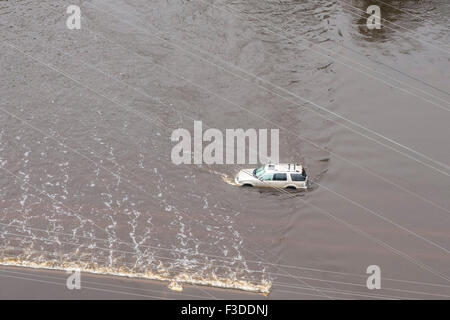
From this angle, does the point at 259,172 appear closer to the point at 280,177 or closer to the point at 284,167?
the point at 280,177

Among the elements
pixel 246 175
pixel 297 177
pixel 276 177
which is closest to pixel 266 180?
pixel 276 177

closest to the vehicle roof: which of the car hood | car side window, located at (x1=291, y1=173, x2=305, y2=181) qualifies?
car side window, located at (x1=291, y1=173, x2=305, y2=181)

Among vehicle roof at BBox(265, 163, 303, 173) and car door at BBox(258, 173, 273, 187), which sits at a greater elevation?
vehicle roof at BBox(265, 163, 303, 173)

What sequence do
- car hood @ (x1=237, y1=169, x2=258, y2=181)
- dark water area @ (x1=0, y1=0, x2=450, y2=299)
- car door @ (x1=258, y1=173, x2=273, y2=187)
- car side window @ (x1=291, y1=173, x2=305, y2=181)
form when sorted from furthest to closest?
1. car hood @ (x1=237, y1=169, x2=258, y2=181)
2. car door @ (x1=258, y1=173, x2=273, y2=187)
3. car side window @ (x1=291, y1=173, x2=305, y2=181)
4. dark water area @ (x1=0, y1=0, x2=450, y2=299)

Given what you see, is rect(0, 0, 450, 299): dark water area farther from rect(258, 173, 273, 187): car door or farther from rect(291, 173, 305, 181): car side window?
rect(291, 173, 305, 181): car side window

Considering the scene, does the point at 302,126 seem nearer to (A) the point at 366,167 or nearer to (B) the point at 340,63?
(A) the point at 366,167

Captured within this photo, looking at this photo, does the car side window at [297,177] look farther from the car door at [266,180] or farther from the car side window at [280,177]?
the car door at [266,180]
